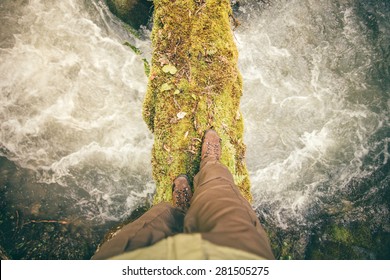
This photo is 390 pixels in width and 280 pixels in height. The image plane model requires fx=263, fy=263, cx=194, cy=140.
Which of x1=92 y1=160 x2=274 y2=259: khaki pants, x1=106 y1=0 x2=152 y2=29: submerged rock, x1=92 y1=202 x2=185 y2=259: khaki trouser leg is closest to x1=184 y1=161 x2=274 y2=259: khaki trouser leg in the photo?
x1=92 y1=160 x2=274 y2=259: khaki pants

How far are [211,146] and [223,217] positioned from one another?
1473mm

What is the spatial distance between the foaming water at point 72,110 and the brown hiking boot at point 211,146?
2476 mm

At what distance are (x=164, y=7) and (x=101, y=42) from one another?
8.24 feet

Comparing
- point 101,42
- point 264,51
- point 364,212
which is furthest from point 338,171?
point 101,42

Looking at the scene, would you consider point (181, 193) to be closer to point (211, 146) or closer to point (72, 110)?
point (211, 146)

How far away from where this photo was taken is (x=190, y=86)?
3.89m

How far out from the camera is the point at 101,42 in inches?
235

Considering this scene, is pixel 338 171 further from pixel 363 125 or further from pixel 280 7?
pixel 280 7

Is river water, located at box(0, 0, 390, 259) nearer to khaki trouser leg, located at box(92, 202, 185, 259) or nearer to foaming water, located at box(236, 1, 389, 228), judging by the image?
foaming water, located at box(236, 1, 389, 228)

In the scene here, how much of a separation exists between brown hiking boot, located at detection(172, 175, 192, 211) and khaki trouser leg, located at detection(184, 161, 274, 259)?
0.29 m

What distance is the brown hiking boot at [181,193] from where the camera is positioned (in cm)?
353

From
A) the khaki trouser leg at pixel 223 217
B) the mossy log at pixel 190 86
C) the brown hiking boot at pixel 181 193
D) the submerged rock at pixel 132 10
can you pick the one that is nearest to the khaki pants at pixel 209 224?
the khaki trouser leg at pixel 223 217

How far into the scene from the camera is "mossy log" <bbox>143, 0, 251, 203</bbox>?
12.8 ft
